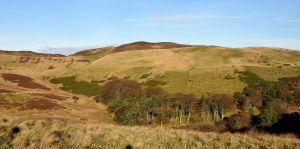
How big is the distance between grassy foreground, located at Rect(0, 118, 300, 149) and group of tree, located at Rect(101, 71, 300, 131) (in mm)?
56941

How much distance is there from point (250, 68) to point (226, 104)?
146ft

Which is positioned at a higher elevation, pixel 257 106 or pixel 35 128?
pixel 35 128

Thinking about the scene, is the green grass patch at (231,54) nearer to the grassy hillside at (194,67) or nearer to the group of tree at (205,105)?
the grassy hillside at (194,67)

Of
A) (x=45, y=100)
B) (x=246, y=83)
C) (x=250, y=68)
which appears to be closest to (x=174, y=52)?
(x=250, y=68)

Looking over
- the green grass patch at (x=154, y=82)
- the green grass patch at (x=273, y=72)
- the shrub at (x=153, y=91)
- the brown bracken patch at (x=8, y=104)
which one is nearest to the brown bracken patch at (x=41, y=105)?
the brown bracken patch at (x=8, y=104)

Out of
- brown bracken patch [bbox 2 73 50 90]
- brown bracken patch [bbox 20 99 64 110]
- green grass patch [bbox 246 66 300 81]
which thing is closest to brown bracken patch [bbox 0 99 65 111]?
brown bracken patch [bbox 20 99 64 110]

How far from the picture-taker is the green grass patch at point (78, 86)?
11774 centimetres

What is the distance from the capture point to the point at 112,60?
168m

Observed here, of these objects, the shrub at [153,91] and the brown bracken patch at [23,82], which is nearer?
the shrub at [153,91]

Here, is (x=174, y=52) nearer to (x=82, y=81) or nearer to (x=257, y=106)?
(x=82, y=81)

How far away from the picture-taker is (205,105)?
8938cm

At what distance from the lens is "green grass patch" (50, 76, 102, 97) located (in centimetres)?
11774

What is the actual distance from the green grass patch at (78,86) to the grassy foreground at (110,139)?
98.0 metres

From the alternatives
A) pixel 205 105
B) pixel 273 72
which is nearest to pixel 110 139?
pixel 205 105
